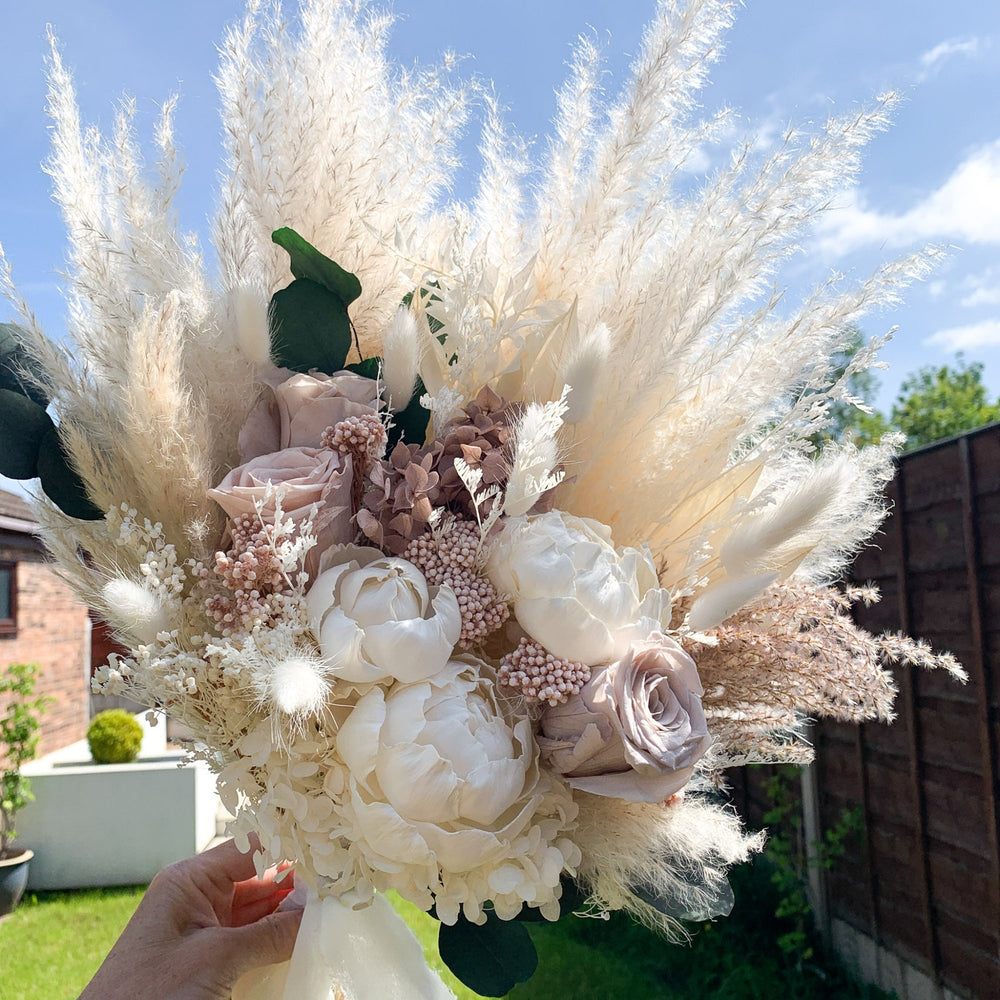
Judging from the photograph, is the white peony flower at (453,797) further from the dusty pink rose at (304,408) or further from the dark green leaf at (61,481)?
Result: the dark green leaf at (61,481)

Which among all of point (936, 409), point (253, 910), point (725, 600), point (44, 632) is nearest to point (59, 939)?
point (44, 632)

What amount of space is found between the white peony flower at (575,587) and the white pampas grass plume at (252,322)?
35 cm

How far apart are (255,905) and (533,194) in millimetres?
1197

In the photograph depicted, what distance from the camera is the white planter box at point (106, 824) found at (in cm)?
679

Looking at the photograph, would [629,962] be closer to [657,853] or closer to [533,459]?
[657,853]

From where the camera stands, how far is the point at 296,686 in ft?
2.37

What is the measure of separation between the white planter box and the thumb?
20.4 feet

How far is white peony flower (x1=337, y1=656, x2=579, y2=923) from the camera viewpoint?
778 mm

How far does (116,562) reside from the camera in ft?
3.02

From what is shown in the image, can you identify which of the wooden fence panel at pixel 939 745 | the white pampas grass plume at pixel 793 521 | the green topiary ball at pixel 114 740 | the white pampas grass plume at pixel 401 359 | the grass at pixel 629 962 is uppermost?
the white pampas grass plume at pixel 401 359

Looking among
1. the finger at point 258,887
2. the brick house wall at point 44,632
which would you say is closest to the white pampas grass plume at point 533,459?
the finger at point 258,887

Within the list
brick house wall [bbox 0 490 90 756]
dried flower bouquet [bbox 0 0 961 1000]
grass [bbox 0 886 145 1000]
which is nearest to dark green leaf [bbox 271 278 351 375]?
dried flower bouquet [bbox 0 0 961 1000]

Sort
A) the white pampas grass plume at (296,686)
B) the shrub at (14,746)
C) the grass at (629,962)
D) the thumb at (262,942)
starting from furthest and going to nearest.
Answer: the shrub at (14,746) → the grass at (629,962) → the thumb at (262,942) → the white pampas grass plume at (296,686)

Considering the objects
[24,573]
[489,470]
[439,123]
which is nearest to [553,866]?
[489,470]
